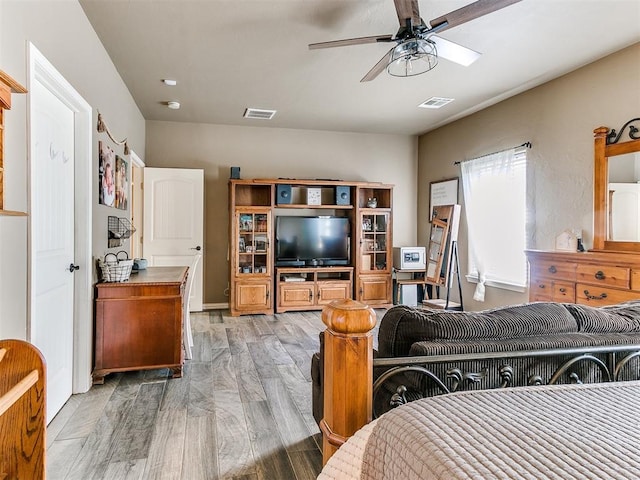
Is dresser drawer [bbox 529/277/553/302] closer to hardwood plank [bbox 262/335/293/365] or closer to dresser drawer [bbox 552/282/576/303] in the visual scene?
dresser drawer [bbox 552/282/576/303]

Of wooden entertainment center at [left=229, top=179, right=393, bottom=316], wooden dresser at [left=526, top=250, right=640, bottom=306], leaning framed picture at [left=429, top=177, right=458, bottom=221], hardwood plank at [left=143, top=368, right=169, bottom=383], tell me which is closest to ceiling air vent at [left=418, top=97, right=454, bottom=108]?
leaning framed picture at [left=429, top=177, right=458, bottom=221]

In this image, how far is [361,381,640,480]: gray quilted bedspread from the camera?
62cm

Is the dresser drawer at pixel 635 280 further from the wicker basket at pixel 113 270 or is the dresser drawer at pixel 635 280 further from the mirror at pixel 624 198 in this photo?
the wicker basket at pixel 113 270

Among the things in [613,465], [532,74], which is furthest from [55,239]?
[532,74]

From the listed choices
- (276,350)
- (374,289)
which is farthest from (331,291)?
(276,350)

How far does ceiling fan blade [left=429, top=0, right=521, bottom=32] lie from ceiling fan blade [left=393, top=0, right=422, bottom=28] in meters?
0.12

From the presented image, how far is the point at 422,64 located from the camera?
3.72m

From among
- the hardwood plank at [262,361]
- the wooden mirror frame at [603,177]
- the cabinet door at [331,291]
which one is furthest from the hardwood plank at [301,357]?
the wooden mirror frame at [603,177]

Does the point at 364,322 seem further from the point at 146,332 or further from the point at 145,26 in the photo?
the point at 145,26

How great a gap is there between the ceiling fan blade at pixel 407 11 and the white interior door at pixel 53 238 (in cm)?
205

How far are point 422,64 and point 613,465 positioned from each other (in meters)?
3.74

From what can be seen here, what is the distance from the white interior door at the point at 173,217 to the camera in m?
5.34

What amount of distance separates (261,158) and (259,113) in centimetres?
88

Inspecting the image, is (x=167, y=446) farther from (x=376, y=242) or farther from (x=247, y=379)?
(x=376, y=242)
